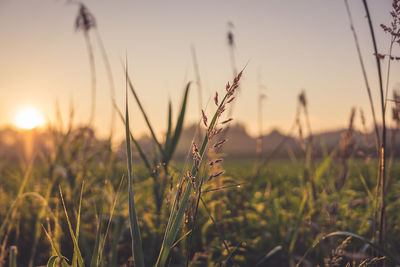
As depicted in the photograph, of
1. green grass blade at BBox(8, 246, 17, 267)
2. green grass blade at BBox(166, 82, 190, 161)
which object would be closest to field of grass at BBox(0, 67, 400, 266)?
green grass blade at BBox(166, 82, 190, 161)

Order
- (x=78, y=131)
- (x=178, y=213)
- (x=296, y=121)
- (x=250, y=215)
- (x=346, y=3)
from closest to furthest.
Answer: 1. (x=178, y=213)
2. (x=346, y=3)
3. (x=296, y=121)
4. (x=250, y=215)
5. (x=78, y=131)

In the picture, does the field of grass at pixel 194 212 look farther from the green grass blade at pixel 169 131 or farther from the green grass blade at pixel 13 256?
the green grass blade at pixel 13 256

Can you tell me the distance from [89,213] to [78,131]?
2.32 feet

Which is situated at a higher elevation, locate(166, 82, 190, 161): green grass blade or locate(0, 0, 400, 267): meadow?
locate(166, 82, 190, 161): green grass blade

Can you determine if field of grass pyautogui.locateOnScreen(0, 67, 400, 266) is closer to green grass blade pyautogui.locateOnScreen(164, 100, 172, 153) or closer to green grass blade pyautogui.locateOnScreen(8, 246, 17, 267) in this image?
green grass blade pyautogui.locateOnScreen(164, 100, 172, 153)

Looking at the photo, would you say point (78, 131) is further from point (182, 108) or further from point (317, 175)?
point (317, 175)

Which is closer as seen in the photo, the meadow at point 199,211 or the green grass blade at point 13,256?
the green grass blade at point 13,256

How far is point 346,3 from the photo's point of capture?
45.3 inches

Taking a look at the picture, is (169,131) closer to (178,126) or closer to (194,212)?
(178,126)

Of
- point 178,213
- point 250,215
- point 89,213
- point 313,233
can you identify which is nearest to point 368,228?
point 313,233

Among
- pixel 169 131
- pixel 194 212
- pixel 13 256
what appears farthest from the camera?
pixel 169 131

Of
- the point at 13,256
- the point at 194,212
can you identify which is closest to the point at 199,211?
the point at 194,212

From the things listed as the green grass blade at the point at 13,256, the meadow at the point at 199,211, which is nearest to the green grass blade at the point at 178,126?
the meadow at the point at 199,211

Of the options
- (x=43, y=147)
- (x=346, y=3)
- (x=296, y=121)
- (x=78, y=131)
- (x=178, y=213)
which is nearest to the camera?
(x=178, y=213)
